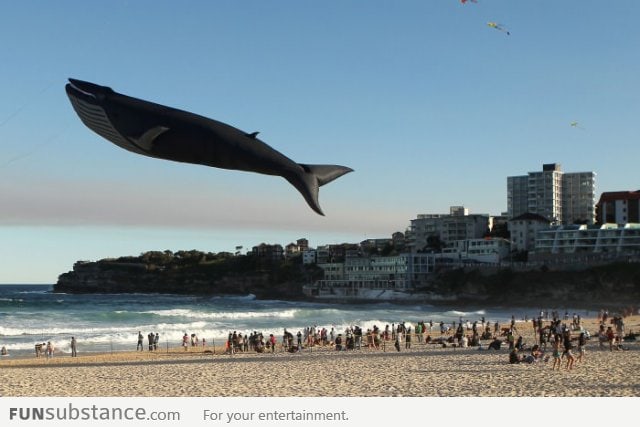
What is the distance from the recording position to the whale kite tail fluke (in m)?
6.74

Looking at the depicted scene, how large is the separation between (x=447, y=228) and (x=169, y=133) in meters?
80.3

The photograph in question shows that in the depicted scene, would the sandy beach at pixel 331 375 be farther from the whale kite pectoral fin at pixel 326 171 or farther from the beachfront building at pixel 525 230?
the beachfront building at pixel 525 230

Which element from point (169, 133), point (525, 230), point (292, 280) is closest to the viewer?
point (169, 133)

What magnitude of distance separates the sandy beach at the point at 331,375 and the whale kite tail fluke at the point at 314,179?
210 inches

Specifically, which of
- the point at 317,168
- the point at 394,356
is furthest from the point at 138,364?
the point at 317,168

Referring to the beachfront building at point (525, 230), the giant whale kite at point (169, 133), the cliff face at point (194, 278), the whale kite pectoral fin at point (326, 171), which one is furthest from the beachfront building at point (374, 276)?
the giant whale kite at point (169, 133)

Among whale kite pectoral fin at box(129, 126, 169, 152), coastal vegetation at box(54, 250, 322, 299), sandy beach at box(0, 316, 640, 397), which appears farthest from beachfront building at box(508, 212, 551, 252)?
whale kite pectoral fin at box(129, 126, 169, 152)

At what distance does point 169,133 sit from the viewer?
6461mm

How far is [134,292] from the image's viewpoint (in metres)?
93.6

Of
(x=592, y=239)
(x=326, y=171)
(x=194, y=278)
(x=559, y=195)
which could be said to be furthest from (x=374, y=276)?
(x=326, y=171)

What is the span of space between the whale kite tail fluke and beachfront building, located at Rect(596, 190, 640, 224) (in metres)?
73.5

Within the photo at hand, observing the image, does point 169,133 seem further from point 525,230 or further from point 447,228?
point 447,228

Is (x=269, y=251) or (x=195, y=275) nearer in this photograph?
(x=195, y=275)

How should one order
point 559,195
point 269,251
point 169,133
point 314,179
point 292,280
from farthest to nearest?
point 269,251, point 559,195, point 292,280, point 314,179, point 169,133
